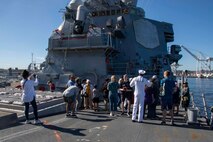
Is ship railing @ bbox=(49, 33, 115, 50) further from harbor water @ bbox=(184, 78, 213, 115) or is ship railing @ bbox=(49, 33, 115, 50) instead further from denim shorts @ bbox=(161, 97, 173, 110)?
harbor water @ bbox=(184, 78, 213, 115)

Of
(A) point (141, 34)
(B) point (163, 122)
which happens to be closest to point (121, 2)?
(A) point (141, 34)

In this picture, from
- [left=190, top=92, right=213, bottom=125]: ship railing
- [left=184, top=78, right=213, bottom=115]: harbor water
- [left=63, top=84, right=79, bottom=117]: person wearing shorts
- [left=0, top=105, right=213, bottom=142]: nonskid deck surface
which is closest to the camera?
[left=0, top=105, right=213, bottom=142]: nonskid deck surface

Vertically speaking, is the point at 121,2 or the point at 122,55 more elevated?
the point at 121,2

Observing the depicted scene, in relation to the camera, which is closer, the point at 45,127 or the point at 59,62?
the point at 45,127

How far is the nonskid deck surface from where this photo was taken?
670cm

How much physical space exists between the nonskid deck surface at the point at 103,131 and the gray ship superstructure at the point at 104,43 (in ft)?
26.7

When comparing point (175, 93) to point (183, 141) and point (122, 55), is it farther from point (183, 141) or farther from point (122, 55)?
point (122, 55)

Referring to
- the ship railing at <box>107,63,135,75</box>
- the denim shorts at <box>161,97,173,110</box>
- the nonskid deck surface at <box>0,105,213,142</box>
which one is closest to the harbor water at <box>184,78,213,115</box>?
the ship railing at <box>107,63,135,75</box>

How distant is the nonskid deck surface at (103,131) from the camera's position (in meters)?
6.70

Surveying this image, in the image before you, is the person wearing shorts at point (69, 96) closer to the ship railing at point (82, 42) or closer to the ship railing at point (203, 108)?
the ship railing at point (203, 108)

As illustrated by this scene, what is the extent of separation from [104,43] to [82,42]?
158cm

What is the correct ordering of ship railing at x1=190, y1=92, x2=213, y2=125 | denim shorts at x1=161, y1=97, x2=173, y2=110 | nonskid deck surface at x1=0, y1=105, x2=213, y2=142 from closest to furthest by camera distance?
nonskid deck surface at x1=0, y1=105, x2=213, y2=142 < denim shorts at x1=161, y1=97, x2=173, y2=110 < ship railing at x1=190, y1=92, x2=213, y2=125

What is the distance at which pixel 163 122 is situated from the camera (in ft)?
29.0

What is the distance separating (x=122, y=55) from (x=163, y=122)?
34.1 feet
